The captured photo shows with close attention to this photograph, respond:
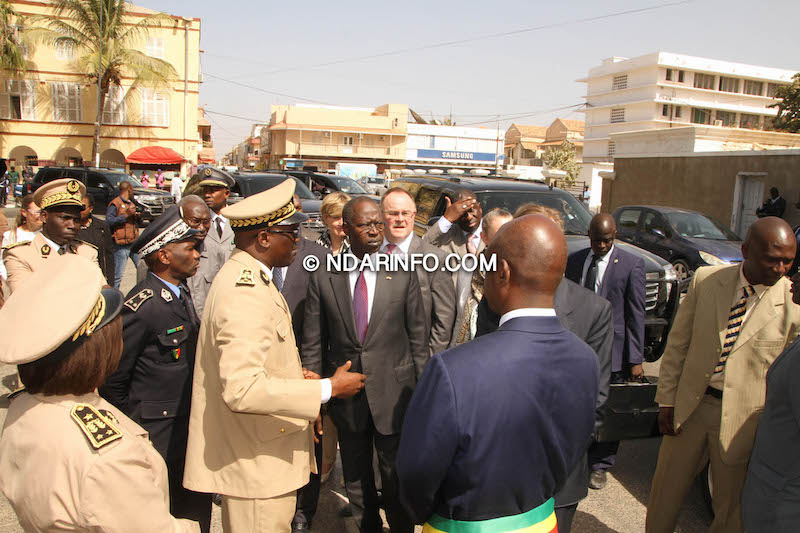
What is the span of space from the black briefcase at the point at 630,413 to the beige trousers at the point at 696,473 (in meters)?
0.65

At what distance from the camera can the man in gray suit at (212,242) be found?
432 centimetres

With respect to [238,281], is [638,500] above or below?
below

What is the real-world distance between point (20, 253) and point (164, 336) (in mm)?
2110

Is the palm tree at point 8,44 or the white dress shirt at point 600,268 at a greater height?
the palm tree at point 8,44

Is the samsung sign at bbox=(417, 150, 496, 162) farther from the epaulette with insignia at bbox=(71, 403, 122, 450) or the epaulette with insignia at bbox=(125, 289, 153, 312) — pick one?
the epaulette with insignia at bbox=(71, 403, 122, 450)

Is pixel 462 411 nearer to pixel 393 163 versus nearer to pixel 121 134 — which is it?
pixel 121 134

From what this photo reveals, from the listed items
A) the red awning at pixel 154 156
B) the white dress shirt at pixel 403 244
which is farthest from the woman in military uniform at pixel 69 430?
the red awning at pixel 154 156

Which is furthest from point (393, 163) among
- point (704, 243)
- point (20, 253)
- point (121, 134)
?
point (20, 253)

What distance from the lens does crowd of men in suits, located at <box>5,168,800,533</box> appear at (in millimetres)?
1605

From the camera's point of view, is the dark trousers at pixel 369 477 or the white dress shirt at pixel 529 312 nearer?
the white dress shirt at pixel 529 312

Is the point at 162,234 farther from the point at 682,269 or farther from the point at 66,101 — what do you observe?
the point at 66,101

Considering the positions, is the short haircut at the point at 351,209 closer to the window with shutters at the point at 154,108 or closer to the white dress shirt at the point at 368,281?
the white dress shirt at the point at 368,281

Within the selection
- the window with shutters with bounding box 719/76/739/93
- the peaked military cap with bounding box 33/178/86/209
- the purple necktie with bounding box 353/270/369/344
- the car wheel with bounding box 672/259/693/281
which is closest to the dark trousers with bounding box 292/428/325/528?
the purple necktie with bounding box 353/270/369/344

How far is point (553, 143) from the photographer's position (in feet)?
265
